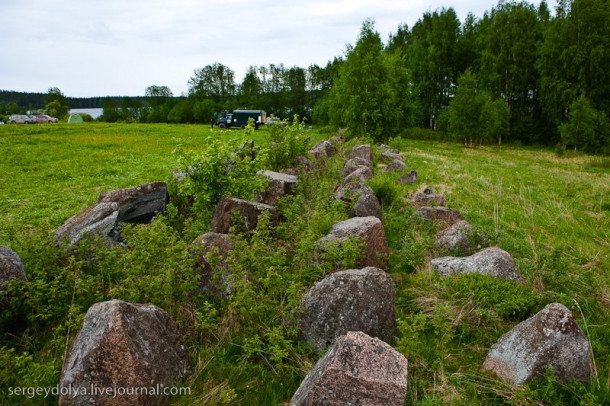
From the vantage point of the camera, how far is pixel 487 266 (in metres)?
5.57

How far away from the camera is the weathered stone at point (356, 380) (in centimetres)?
291

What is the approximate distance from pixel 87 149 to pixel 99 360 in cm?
2160

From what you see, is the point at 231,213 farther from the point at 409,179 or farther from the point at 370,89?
the point at 370,89

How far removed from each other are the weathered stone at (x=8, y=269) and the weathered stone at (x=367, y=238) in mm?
3773

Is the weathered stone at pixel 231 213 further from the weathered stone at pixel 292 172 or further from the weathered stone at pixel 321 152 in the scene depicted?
the weathered stone at pixel 321 152

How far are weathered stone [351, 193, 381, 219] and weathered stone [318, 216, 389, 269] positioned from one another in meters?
1.44

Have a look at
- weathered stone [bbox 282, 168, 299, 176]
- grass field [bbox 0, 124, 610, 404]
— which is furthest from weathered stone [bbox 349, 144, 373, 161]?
weathered stone [bbox 282, 168, 299, 176]

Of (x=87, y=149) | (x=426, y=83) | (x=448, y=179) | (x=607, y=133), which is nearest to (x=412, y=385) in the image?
(x=448, y=179)

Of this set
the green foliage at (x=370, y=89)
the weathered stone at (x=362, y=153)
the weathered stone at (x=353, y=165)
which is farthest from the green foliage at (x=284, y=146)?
the green foliage at (x=370, y=89)

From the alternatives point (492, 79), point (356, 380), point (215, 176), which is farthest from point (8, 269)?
point (492, 79)

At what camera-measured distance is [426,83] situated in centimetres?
5228

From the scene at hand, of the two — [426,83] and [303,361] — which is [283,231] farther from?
[426,83]

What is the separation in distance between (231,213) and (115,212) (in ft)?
6.38

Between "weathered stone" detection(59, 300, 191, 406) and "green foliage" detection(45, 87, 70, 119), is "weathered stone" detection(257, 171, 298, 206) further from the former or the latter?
"green foliage" detection(45, 87, 70, 119)
